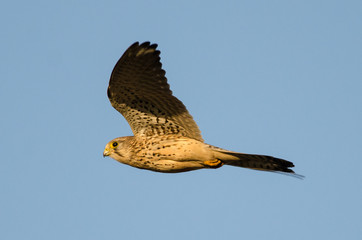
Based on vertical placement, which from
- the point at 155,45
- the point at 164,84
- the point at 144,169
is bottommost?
A: the point at 144,169

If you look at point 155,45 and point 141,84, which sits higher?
point 155,45

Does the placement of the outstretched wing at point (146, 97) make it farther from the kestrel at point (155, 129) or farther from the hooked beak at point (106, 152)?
the hooked beak at point (106, 152)

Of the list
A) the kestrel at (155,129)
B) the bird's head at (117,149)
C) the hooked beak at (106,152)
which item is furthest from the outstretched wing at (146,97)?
the hooked beak at (106,152)

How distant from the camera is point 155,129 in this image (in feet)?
28.6

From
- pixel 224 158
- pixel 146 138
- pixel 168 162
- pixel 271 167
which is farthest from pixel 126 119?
pixel 271 167

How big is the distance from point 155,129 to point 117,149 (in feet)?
2.33

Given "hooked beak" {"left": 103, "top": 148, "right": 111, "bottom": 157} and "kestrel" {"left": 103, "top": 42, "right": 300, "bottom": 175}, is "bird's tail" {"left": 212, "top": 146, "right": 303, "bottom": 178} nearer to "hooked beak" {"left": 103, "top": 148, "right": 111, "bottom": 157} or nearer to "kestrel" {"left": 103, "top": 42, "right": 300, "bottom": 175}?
"kestrel" {"left": 103, "top": 42, "right": 300, "bottom": 175}

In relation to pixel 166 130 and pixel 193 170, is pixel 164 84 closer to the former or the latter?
pixel 166 130

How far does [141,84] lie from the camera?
831 cm

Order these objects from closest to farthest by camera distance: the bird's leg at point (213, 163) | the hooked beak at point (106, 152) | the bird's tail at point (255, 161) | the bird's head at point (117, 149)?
the bird's tail at point (255, 161), the bird's leg at point (213, 163), the bird's head at point (117, 149), the hooked beak at point (106, 152)

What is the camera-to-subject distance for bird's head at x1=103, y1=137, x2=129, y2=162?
8484 millimetres

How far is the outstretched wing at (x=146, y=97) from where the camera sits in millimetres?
8180

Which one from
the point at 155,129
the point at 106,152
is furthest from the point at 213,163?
the point at 106,152

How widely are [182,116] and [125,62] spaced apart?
1285 millimetres
